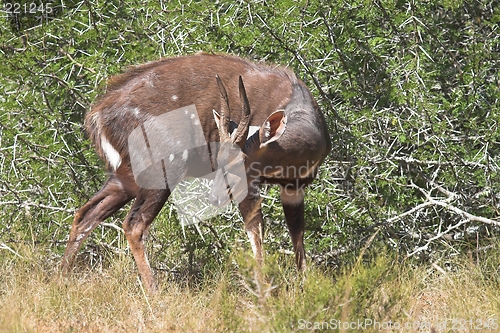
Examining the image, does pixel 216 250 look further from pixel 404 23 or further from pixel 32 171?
pixel 404 23

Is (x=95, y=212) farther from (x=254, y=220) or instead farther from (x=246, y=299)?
(x=246, y=299)

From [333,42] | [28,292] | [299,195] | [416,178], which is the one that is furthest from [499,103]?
[28,292]

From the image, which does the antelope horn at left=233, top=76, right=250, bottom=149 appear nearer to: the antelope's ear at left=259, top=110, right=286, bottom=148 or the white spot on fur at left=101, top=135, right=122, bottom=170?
the antelope's ear at left=259, top=110, right=286, bottom=148

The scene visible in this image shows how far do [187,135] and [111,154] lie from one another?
58 centimetres

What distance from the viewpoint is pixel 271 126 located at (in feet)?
15.7

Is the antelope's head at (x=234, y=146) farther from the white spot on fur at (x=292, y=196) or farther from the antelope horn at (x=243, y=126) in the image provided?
the white spot on fur at (x=292, y=196)

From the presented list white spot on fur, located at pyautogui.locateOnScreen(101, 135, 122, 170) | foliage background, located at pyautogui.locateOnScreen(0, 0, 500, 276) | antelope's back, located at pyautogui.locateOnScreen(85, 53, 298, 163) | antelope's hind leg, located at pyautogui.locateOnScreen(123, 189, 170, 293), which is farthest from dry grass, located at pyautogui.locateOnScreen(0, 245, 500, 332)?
antelope's back, located at pyautogui.locateOnScreen(85, 53, 298, 163)

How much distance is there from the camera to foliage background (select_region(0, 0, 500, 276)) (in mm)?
5590

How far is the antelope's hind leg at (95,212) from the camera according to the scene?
5.08 metres

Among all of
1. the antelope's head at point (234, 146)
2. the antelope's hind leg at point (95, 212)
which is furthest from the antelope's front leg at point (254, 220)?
the antelope's hind leg at point (95, 212)

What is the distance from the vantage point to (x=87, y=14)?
593cm

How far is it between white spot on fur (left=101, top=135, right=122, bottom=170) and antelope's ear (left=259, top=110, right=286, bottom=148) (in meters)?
1.07

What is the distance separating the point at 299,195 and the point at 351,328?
192 cm

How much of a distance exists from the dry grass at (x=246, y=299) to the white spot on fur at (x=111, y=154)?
74 centimetres
